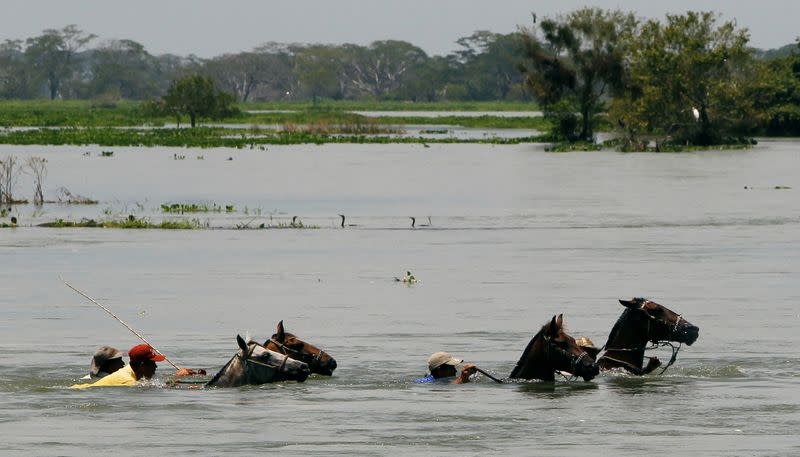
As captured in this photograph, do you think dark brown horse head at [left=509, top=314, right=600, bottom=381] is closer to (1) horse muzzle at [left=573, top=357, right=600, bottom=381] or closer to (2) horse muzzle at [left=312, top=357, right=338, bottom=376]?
(1) horse muzzle at [left=573, top=357, right=600, bottom=381]

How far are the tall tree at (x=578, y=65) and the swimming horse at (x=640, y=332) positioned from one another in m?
87.3

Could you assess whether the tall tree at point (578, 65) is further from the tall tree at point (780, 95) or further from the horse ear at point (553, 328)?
the horse ear at point (553, 328)

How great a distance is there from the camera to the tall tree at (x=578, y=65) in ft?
342

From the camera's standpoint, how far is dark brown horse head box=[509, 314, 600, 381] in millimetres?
16341

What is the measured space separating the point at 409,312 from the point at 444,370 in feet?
24.2

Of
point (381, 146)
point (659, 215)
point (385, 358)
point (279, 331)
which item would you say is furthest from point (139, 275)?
point (381, 146)

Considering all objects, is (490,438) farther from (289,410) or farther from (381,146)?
(381,146)

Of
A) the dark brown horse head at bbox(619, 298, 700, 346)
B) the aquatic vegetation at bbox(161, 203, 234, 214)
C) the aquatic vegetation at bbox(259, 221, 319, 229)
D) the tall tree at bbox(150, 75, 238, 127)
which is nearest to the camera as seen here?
the dark brown horse head at bbox(619, 298, 700, 346)

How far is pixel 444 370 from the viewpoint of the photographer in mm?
17703

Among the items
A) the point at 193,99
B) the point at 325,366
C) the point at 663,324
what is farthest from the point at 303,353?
the point at 193,99

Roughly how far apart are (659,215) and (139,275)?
20.4 metres

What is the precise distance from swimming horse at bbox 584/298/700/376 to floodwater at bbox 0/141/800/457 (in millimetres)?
360

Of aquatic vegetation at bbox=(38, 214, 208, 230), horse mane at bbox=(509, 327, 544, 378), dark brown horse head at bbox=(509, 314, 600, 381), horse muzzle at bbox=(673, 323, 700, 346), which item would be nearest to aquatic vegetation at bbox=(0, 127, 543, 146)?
aquatic vegetation at bbox=(38, 214, 208, 230)

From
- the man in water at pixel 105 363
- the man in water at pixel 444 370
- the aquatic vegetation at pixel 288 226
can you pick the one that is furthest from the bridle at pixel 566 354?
the aquatic vegetation at pixel 288 226
